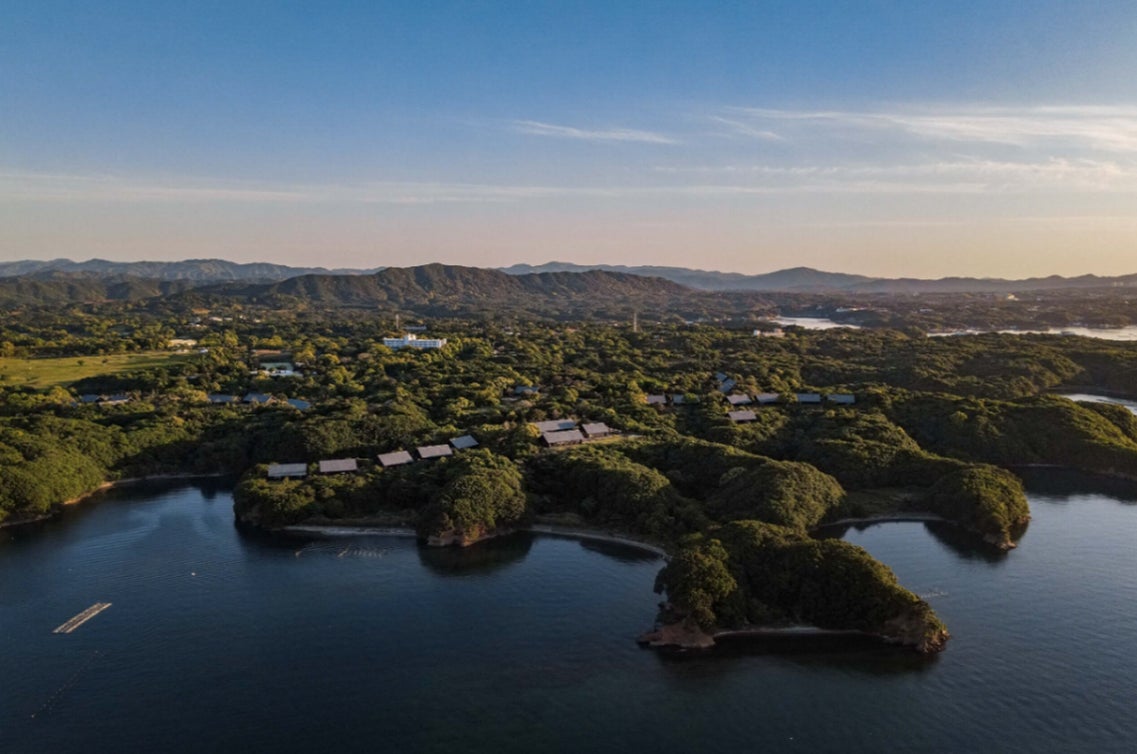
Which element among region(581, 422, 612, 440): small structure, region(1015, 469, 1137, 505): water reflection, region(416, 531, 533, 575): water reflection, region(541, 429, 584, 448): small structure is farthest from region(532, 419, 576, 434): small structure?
region(1015, 469, 1137, 505): water reflection

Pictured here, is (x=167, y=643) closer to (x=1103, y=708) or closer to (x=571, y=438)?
(x=571, y=438)

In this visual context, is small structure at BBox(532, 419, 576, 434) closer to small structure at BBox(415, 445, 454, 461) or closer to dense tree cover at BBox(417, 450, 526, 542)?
small structure at BBox(415, 445, 454, 461)

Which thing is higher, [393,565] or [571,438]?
[571,438]

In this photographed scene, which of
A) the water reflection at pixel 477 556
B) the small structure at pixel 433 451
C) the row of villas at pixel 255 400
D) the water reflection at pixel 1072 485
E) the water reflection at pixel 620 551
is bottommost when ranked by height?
the water reflection at pixel 477 556

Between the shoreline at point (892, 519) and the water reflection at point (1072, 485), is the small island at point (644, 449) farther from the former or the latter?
the water reflection at point (1072, 485)

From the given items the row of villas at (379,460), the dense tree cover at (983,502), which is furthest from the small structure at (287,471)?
the dense tree cover at (983,502)

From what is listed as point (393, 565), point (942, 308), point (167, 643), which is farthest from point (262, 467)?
point (942, 308)
